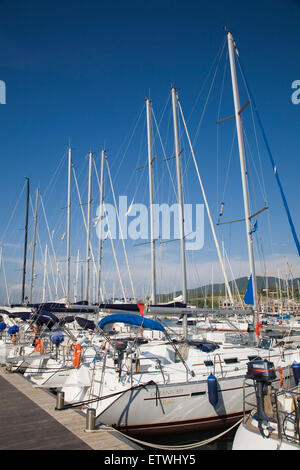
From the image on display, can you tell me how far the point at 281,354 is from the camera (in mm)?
15406

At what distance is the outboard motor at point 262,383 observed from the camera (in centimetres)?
726

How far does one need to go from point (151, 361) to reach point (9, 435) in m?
6.23

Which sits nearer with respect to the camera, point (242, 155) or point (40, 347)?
point (40, 347)

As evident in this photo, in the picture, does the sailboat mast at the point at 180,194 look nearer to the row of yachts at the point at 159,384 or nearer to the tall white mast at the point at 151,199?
the tall white mast at the point at 151,199

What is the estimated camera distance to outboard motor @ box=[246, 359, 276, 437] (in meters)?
7.26

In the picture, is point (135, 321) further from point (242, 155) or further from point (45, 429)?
point (242, 155)

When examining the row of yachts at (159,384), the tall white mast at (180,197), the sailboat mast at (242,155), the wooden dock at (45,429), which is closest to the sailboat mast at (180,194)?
Answer: the tall white mast at (180,197)

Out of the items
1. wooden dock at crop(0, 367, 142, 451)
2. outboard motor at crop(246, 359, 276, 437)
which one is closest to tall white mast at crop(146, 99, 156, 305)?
wooden dock at crop(0, 367, 142, 451)

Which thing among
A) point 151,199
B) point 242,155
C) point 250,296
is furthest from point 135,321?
point 151,199

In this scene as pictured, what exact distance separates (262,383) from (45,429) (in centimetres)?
536

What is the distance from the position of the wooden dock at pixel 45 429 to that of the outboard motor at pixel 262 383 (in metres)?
2.73

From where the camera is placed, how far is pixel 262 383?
784 centimetres

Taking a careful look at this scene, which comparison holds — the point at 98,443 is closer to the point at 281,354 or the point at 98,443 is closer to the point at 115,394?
the point at 115,394
